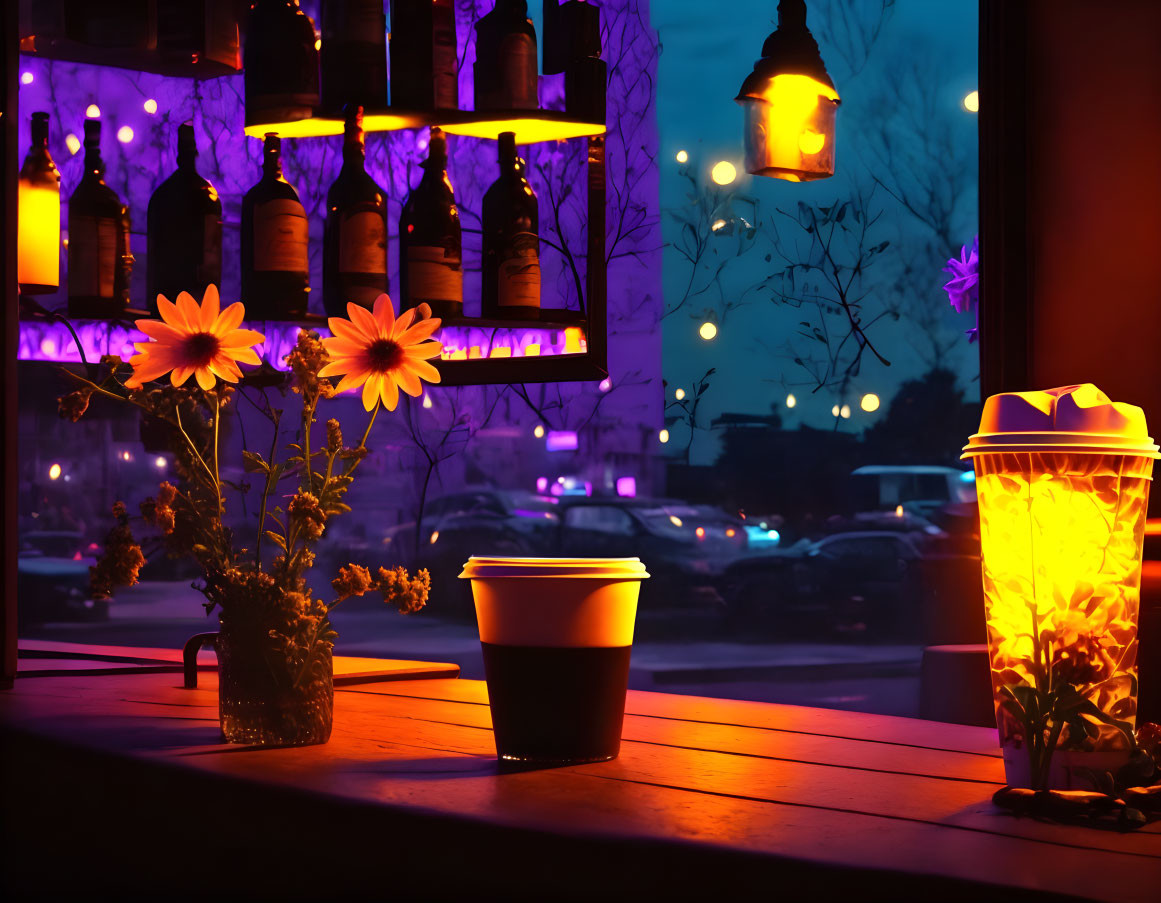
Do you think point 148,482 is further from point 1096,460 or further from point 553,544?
point 1096,460

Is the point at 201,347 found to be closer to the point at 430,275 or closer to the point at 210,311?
the point at 210,311

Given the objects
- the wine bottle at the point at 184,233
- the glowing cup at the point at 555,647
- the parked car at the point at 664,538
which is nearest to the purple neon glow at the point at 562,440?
the parked car at the point at 664,538

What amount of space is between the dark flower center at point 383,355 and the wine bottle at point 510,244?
2.28 ft

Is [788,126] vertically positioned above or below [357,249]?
above

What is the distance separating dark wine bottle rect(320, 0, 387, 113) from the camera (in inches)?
68.4

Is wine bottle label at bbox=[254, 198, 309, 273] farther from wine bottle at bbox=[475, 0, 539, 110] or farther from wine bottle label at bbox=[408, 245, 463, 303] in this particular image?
wine bottle at bbox=[475, 0, 539, 110]

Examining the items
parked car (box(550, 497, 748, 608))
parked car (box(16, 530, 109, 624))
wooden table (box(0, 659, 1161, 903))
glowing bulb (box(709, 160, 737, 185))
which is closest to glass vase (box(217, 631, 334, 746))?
wooden table (box(0, 659, 1161, 903))

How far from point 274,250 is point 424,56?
0.38 meters

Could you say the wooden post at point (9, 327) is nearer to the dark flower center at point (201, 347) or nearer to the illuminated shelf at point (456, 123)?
the illuminated shelf at point (456, 123)

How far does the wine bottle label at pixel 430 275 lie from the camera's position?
5.74 ft

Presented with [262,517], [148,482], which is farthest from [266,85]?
[148,482]

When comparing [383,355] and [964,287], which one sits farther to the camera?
[964,287]

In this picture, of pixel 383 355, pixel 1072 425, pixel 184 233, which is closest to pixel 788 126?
pixel 184 233

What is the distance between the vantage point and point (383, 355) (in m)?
1.13
